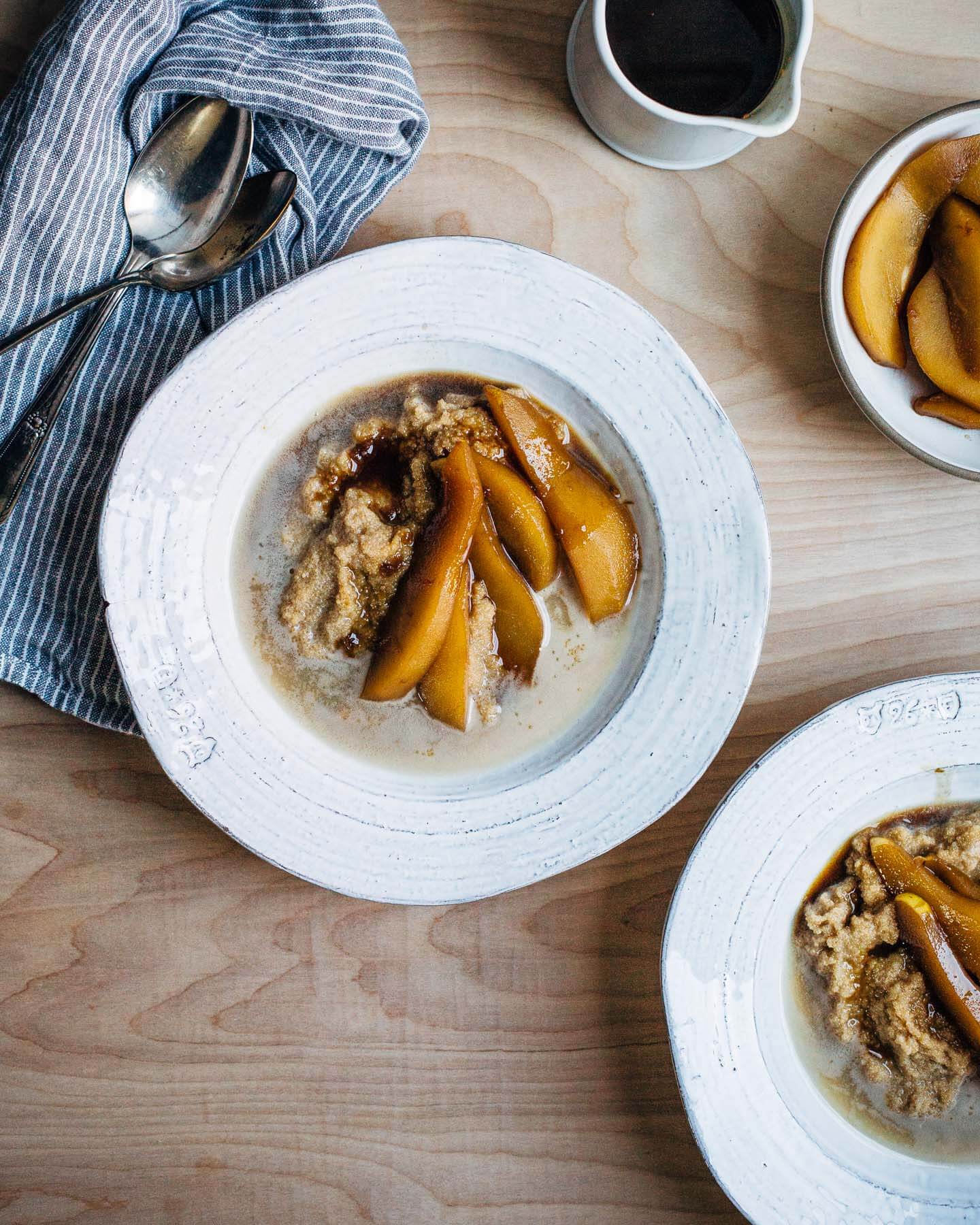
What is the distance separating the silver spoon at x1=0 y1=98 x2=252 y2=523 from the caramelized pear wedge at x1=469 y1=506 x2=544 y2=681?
0.54 m

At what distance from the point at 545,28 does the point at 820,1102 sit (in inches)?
60.4

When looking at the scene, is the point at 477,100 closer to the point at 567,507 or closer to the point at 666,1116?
the point at 567,507

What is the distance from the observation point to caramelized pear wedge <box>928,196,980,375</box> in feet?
3.52

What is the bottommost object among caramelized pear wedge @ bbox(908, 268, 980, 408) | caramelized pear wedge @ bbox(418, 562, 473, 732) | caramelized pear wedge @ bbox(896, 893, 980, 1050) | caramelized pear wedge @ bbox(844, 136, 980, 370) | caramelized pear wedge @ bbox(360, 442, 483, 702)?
caramelized pear wedge @ bbox(896, 893, 980, 1050)

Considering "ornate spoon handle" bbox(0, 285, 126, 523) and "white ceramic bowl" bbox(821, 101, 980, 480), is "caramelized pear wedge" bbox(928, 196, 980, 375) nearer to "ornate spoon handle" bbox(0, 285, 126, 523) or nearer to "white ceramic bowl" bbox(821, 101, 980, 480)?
"white ceramic bowl" bbox(821, 101, 980, 480)

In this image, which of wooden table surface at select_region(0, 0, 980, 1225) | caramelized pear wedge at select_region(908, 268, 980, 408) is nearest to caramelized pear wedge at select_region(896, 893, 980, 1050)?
wooden table surface at select_region(0, 0, 980, 1225)

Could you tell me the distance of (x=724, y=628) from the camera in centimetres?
109

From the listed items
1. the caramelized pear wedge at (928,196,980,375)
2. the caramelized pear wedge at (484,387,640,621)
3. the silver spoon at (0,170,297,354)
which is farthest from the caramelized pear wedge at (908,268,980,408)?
the silver spoon at (0,170,297,354)

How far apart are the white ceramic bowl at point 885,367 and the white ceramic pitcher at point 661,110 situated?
141 millimetres

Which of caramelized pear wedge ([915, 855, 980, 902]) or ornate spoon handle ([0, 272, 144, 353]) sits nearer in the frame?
ornate spoon handle ([0, 272, 144, 353])

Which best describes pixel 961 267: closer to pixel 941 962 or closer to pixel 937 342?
pixel 937 342

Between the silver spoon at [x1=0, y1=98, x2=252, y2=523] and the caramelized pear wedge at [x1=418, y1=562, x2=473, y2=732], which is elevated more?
the silver spoon at [x1=0, y1=98, x2=252, y2=523]

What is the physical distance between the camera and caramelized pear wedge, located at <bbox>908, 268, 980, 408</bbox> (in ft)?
3.62

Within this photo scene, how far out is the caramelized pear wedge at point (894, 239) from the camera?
3.59ft
